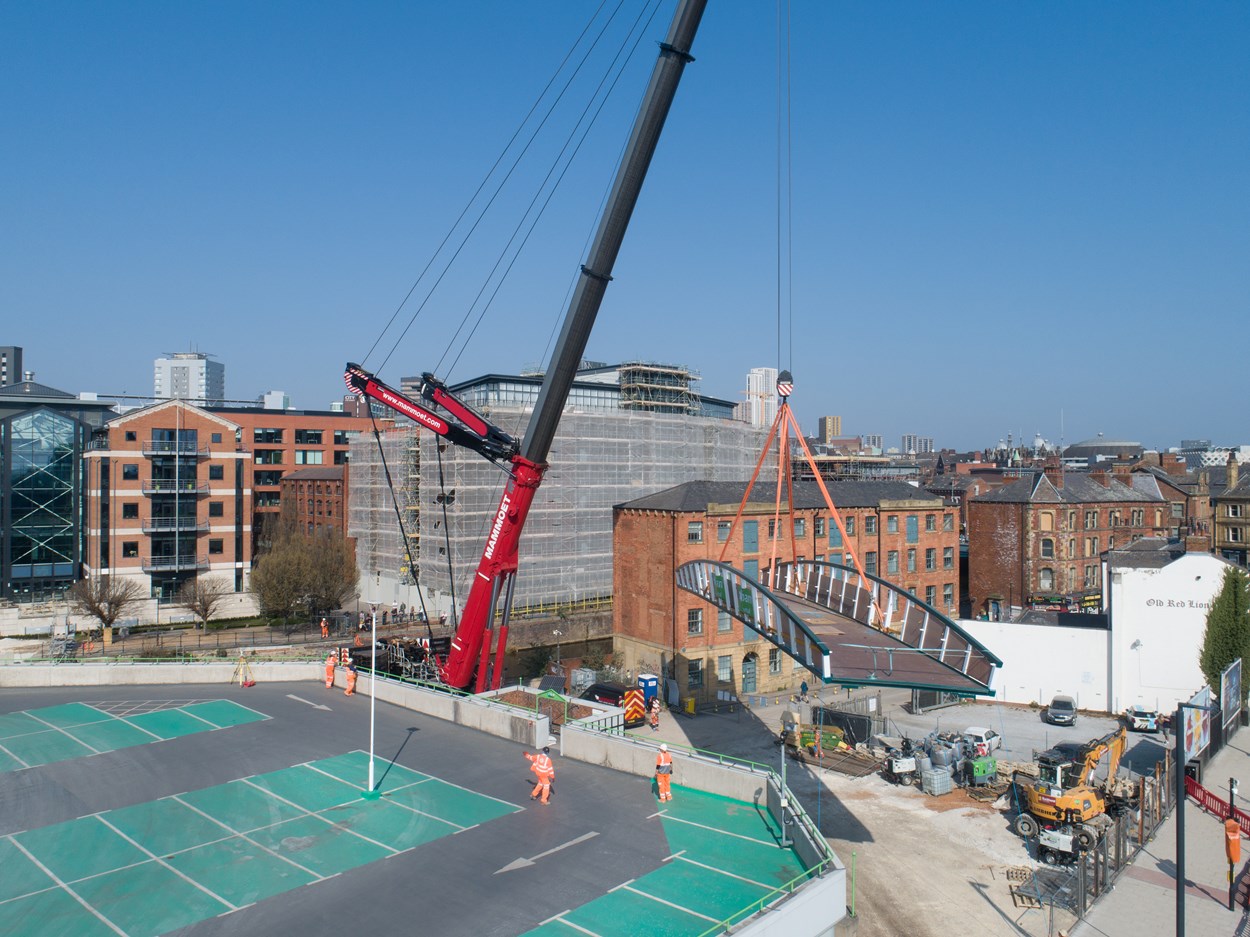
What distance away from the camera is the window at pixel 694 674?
39031mm

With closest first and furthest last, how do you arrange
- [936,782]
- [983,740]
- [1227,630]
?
[936,782] → [983,740] → [1227,630]

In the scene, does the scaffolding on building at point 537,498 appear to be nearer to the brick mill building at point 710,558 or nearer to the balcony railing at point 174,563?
the balcony railing at point 174,563

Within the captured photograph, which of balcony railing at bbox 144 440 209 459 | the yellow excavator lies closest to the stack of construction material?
the yellow excavator

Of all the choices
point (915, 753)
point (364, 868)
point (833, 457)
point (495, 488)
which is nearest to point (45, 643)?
point (495, 488)

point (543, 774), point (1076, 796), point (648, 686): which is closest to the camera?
point (543, 774)

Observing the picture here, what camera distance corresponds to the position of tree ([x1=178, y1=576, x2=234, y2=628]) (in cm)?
4966

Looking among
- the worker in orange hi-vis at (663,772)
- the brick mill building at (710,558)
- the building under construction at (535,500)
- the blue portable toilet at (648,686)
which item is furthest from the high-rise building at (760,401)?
the worker in orange hi-vis at (663,772)

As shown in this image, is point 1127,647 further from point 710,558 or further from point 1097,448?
point 1097,448

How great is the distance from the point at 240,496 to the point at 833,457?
2360 inches

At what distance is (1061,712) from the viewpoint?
34.9 meters

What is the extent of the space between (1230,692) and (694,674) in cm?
2063

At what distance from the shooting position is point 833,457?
93.2 meters

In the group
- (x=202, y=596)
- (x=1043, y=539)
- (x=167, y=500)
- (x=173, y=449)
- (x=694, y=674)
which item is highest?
(x=173, y=449)

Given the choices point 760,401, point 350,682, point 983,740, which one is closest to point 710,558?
point 983,740
